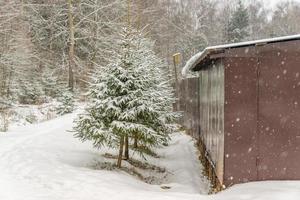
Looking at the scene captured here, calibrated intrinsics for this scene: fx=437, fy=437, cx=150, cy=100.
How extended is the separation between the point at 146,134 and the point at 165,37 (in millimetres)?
37982

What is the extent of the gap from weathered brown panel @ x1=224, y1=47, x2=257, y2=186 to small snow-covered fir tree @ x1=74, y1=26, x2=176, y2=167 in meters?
2.31

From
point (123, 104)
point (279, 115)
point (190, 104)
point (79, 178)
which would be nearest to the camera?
point (279, 115)

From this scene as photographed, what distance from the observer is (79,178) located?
8625 mm

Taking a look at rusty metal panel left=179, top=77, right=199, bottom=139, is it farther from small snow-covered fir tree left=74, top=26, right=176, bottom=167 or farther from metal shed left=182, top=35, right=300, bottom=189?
metal shed left=182, top=35, right=300, bottom=189

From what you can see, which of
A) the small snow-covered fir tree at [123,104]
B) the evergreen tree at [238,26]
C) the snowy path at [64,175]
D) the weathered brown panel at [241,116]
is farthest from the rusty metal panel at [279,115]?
the evergreen tree at [238,26]

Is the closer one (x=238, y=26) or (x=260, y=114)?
(x=260, y=114)

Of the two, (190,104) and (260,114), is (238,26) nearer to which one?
(190,104)

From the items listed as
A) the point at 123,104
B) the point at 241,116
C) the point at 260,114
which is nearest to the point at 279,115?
the point at 260,114

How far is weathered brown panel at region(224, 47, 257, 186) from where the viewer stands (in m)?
8.05

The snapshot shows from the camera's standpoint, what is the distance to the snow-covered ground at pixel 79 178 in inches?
291

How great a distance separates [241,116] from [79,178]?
337 centimetres

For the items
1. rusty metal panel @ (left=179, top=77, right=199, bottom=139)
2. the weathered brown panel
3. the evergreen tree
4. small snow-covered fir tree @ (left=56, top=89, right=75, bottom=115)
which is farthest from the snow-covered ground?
the evergreen tree

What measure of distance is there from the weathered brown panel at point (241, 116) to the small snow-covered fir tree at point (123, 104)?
2306 millimetres

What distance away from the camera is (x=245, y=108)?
26.5 feet
